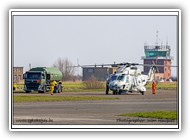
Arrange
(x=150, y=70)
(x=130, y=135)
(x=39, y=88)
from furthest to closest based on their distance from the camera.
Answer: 1. (x=150, y=70)
2. (x=39, y=88)
3. (x=130, y=135)

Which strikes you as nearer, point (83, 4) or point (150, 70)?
point (83, 4)

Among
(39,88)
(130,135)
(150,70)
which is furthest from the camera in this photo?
(150,70)

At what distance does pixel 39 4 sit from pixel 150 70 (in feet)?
112

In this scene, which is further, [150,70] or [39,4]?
[150,70]

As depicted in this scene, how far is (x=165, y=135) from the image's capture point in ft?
42.9

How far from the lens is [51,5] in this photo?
13492 millimetres

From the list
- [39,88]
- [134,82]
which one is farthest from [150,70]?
[39,88]
